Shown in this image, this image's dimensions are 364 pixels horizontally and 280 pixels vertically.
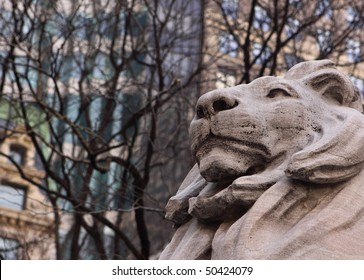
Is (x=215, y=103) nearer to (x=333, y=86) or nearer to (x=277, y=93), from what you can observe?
(x=277, y=93)

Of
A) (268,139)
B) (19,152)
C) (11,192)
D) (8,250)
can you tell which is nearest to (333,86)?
(268,139)

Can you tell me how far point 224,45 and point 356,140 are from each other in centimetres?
1141

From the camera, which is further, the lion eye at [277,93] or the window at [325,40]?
the window at [325,40]

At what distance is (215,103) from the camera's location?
502 cm

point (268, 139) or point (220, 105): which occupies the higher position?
point (220, 105)

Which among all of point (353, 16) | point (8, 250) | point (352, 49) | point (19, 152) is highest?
point (19, 152)

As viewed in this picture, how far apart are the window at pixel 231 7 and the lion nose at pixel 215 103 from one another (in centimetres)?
1058

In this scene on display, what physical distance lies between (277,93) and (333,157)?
1.95ft

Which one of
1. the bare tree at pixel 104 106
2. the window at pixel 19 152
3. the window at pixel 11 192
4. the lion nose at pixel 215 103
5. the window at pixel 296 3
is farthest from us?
the window at pixel 19 152

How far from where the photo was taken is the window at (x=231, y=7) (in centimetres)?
1578

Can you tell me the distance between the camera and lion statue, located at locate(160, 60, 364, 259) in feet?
14.9

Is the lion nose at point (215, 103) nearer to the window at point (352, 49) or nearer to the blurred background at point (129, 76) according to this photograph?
the blurred background at point (129, 76)

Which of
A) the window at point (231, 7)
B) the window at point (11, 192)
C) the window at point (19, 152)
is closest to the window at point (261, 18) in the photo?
the window at point (231, 7)

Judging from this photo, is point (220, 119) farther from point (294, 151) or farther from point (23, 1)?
point (23, 1)
